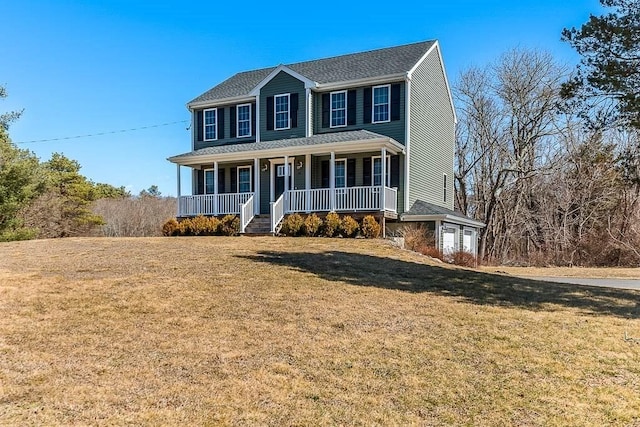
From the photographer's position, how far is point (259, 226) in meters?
18.6

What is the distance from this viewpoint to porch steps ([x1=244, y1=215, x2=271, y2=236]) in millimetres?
18061

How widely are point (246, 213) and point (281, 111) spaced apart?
17.0 feet

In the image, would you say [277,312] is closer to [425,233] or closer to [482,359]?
[482,359]

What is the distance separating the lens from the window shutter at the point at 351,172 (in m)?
19.3

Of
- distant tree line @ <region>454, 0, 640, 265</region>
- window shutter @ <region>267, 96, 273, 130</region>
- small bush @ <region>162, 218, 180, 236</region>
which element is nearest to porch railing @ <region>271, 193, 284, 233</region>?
small bush @ <region>162, 218, 180, 236</region>

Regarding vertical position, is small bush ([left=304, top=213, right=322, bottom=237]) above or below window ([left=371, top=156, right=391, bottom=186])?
below

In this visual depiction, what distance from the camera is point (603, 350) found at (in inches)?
233

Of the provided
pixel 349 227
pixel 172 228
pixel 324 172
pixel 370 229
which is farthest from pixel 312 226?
pixel 172 228

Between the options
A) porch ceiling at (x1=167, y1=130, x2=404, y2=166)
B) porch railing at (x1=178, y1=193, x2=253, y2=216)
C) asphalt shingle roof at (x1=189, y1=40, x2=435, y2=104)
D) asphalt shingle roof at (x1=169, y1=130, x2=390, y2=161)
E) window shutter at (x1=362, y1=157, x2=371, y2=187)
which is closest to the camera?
porch ceiling at (x1=167, y1=130, x2=404, y2=166)

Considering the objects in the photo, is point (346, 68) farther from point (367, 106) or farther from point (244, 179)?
point (244, 179)

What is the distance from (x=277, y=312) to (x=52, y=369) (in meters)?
3.05

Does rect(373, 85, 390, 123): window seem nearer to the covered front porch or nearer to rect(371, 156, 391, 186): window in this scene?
the covered front porch

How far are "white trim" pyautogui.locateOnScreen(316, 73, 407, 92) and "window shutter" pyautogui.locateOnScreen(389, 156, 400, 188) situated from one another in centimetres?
310

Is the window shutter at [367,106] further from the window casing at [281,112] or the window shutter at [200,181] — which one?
the window shutter at [200,181]
